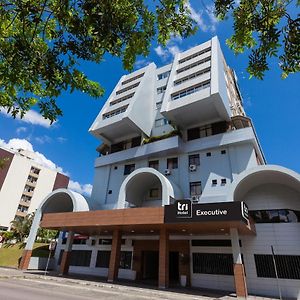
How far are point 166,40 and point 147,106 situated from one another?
28.0 meters

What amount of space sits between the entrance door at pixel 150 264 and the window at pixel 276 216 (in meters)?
10.9

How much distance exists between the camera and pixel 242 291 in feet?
51.3

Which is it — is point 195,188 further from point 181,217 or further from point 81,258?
point 81,258

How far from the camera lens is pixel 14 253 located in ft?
105

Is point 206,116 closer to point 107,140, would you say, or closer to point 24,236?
point 107,140

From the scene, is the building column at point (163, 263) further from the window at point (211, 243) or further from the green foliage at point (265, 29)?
the green foliage at point (265, 29)

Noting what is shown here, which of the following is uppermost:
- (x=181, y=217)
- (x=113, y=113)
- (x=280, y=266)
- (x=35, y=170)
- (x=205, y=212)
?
(x=35, y=170)

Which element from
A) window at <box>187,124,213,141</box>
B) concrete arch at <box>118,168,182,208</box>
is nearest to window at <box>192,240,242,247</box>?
concrete arch at <box>118,168,182,208</box>

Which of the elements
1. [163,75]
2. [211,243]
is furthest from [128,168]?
[163,75]

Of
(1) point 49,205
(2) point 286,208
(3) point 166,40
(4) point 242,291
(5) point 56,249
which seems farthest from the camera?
(5) point 56,249

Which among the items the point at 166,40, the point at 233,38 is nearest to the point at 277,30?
the point at 233,38

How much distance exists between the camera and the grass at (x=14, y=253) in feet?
98.1

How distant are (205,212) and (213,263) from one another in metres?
6.63

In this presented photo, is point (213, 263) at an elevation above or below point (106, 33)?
below
